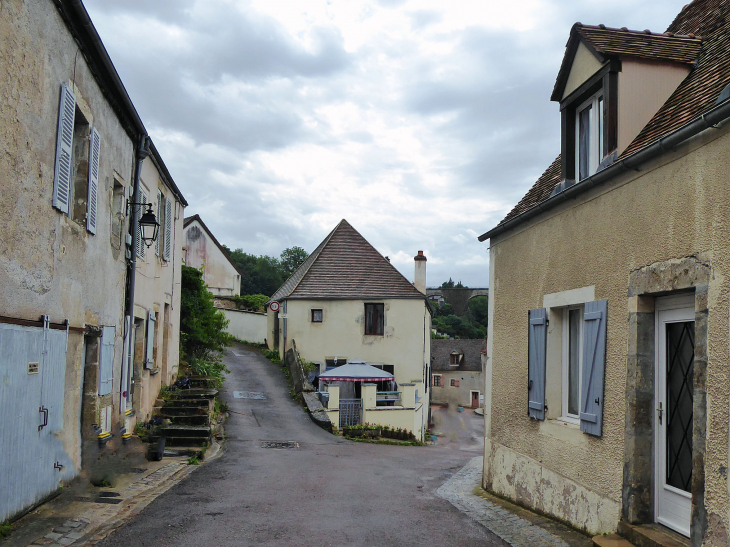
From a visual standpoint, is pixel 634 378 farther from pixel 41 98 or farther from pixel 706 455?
pixel 41 98

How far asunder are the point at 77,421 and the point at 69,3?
5286 millimetres

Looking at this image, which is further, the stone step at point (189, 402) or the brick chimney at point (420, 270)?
the brick chimney at point (420, 270)

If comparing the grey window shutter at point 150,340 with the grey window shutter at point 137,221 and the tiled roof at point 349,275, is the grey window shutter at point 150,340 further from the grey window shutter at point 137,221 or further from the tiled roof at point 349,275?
the tiled roof at point 349,275

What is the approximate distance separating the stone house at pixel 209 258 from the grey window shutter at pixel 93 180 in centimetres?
3596

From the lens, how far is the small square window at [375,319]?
2817 cm

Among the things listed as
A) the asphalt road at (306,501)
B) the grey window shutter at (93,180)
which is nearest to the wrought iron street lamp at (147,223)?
the grey window shutter at (93,180)

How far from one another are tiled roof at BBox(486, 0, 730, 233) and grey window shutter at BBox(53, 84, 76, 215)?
613 centimetres

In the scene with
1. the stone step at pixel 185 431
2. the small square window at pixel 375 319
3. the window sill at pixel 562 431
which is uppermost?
the small square window at pixel 375 319

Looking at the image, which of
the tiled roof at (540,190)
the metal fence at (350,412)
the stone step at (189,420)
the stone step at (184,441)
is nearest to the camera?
the tiled roof at (540,190)

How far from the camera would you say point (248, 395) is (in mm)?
21594

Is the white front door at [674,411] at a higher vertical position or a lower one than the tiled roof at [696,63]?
lower

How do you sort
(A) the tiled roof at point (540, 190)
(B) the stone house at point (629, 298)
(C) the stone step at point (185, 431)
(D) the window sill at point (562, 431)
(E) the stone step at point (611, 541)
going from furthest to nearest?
(C) the stone step at point (185, 431), (A) the tiled roof at point (540, 190), (D) the window sill at point (562, 431), (E) the stone step at point (611, 541), (B) the stone house at point (629, 298)

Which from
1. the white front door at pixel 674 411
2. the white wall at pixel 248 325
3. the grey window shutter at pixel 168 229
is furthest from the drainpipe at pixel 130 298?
the white wall at pixel 248 325

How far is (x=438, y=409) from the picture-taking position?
5438 centimetres
